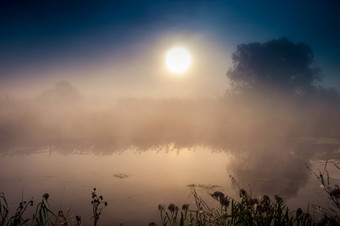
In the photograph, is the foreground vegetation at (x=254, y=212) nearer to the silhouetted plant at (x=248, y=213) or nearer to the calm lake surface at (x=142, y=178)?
the silhouetted plant at (x=248, y=213)

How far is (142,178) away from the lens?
14062mm

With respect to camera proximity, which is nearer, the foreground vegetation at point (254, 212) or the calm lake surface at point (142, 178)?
the foreground vegetation at point (254, 212)

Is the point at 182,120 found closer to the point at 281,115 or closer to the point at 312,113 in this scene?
the point at 281,115

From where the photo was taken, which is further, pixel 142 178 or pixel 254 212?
pixel 142 178

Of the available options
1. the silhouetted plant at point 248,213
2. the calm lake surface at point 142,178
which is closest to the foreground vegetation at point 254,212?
the silhouetted plant at point 248,213

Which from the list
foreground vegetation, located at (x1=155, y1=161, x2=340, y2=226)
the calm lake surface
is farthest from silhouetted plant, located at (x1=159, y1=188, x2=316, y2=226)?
the calm lake surface

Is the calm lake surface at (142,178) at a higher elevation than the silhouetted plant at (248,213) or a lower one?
higher

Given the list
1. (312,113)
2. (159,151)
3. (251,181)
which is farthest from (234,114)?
(251,181)

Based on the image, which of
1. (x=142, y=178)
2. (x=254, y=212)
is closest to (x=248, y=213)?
(x=254, y=212)

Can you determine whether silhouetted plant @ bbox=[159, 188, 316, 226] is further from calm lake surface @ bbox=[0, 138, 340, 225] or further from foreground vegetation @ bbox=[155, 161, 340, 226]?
calm lake surface @ bbox=[0, 138, 340, 225]

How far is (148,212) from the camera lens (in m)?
9.48

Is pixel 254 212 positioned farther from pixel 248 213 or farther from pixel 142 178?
pixel 142 178

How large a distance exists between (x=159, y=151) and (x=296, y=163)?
36.1 feet

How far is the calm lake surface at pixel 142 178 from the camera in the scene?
10336 mm
